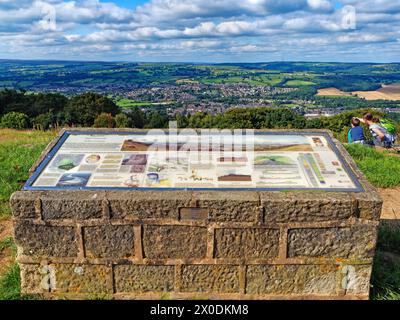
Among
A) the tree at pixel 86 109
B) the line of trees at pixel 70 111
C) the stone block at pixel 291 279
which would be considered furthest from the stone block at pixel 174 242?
the tree at pixel 86 109

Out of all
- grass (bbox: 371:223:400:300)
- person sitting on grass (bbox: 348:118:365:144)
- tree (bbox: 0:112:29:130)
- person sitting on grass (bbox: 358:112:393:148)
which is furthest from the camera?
tree (bbox: 0:112:29:130)

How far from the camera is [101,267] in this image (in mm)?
3422

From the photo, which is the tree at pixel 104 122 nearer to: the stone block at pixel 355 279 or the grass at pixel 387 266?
the grass at pixel 387 266

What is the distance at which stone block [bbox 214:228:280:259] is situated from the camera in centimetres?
331

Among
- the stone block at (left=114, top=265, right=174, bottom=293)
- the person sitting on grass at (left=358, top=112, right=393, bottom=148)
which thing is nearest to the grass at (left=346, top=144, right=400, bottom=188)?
the person sitting on grass at (left=358, top=112, right=393, bottom=148)

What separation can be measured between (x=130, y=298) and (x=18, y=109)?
74.5 feet

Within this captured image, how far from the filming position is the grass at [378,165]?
22.8 ft

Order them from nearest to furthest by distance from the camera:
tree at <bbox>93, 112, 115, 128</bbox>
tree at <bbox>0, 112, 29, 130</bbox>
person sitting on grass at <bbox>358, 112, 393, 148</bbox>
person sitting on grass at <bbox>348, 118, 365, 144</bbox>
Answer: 1. person sitting on grass at <bbox>348, 118, 365, 144</bbox>
2. person sitting on grass at <bbox>358, 112, 393, 148</bbox>
3. tree at <bbox>0, 112, 29, 130</bbox>
4. tree at <bbox>93, 112, 115, 128</bbox>

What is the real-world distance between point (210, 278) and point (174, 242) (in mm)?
461

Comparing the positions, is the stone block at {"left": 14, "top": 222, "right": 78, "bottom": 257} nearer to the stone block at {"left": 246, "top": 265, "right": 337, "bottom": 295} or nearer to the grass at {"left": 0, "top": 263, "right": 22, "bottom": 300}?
the grass at {"left": 0, "top": 263, "right": 22, "bottom": 300}

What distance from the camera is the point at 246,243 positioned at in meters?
3.35

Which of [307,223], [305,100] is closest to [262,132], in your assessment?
[307,223]

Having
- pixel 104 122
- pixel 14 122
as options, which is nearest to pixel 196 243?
pixel 104 122

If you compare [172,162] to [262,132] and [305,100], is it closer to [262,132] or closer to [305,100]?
[262,132]
